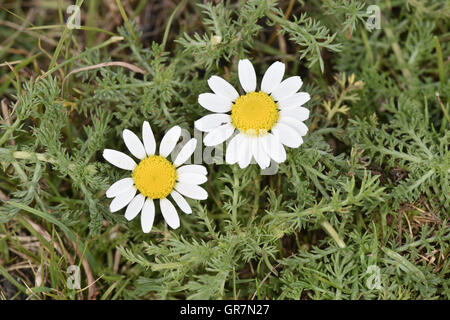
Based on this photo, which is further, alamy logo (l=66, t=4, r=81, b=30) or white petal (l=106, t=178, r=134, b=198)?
alamy logo (l=66, t=4, r=81, b=30)

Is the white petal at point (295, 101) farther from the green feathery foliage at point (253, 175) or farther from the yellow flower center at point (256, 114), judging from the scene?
the green feathery foliage at point (253, 175)

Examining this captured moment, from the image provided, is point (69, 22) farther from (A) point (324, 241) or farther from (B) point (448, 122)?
(B) point (448, 122)

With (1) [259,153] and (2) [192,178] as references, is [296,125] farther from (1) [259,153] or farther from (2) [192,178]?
(2) [192,178]

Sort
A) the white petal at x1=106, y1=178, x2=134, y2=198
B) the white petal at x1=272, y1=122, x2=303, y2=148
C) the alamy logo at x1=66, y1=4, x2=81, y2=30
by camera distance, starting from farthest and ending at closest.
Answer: the alamy logo at x1=66, y1=4, x2=81, y2=30
the white petal at x1=106, y1=178, x2=134, y2=198
the white petal at x1=272, y1=122, x2=303, y2=148

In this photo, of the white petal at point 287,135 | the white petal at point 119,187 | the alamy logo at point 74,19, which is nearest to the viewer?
the white petal at point 287,135

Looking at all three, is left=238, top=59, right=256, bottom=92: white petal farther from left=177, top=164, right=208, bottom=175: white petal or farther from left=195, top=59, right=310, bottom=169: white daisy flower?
left=177, top=164, right=208, bottom=175: white petal

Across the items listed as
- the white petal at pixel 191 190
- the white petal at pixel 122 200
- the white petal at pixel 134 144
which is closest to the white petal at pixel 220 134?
the white petal at pixel 191 190

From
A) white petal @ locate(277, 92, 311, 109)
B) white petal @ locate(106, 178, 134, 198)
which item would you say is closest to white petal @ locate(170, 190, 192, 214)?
white petal @ locate(106, 178, 134, 198)
